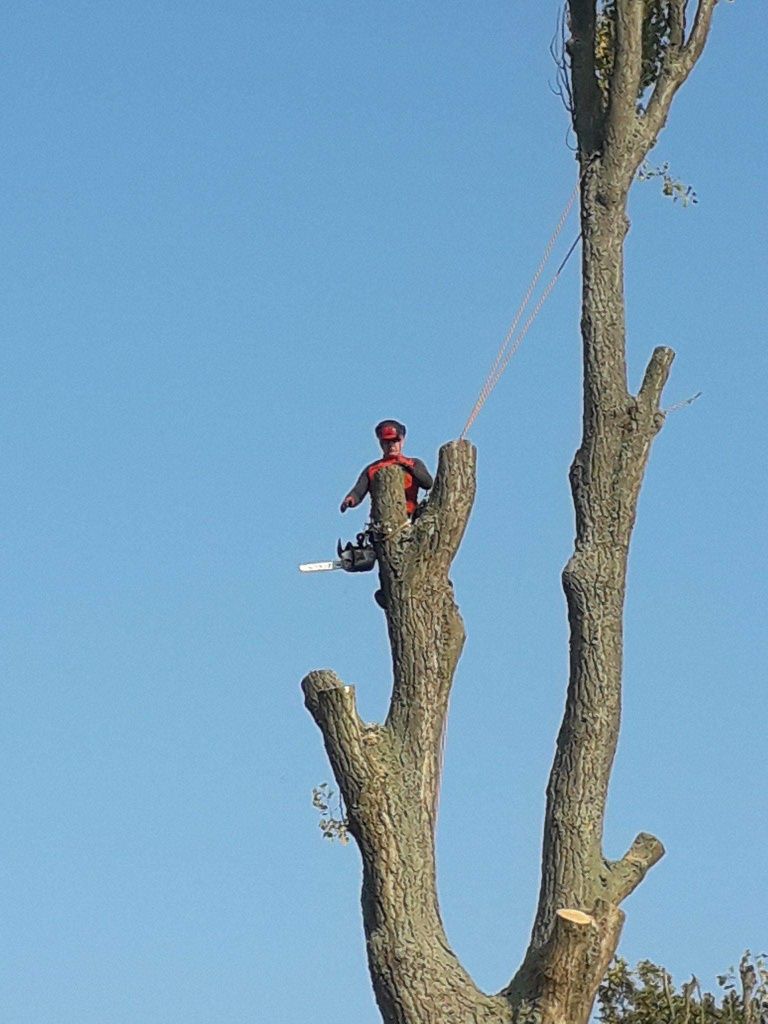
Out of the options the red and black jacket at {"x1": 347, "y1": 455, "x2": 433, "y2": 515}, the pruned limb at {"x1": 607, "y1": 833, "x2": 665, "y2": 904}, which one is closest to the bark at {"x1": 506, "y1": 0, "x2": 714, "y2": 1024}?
the pruned limb at {"x1": 607, "y1": 833, "x2": 665, "y2": 904}

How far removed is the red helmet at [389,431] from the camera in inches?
398

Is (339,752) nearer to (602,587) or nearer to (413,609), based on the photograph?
(413,609)

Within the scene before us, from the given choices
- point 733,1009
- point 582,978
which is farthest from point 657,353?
point 733,1009

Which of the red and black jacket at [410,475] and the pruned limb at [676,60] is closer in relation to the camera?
the red and black jacket at [410,475]

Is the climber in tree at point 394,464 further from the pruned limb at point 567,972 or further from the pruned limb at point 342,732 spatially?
the pruned limb at point 567,972

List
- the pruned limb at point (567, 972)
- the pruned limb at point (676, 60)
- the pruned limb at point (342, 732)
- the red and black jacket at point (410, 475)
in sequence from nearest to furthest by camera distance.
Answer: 1. the pruned limb at point (567, 972)
2. the pruned limb at point (342, 732)
3. the red and black jacket at point (410, 475)
4. the pruned limb at point (676, 60)

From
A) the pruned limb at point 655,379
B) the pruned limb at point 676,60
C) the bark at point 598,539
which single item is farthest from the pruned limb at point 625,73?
the pruned limb at point 655,379

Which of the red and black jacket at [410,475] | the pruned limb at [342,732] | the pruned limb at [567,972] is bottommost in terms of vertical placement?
the pruned limb at [567,972]

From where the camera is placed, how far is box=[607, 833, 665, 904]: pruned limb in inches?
364

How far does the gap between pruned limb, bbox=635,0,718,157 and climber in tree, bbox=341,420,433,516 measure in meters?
2.36

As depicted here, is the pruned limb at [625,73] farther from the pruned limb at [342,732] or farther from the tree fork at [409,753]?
the pruned limb at [342,732]

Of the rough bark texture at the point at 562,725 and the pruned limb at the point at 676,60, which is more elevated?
the pruned limb at the point at 676,60

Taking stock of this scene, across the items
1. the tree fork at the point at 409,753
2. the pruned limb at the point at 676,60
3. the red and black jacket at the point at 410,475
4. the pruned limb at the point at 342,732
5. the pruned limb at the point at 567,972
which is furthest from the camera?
the pruned limb at the point at 676,60

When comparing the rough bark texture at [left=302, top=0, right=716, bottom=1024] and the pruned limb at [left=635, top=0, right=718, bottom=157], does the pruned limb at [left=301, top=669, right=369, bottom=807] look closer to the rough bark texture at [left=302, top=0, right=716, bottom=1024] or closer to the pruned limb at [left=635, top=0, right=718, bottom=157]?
the rough bark texture at [left=302, top=0, right=716, bottom=1024]
